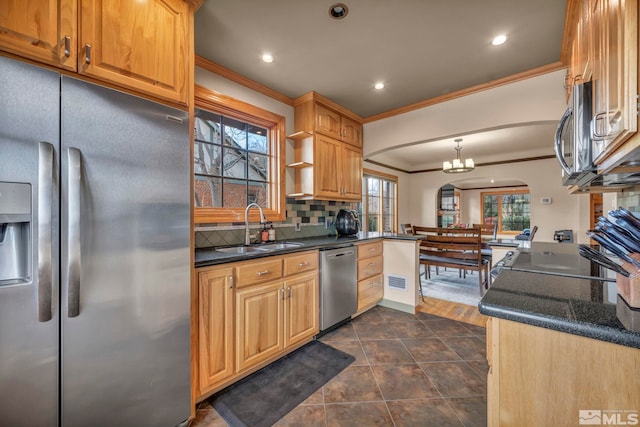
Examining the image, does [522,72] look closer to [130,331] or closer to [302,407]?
[302,407]

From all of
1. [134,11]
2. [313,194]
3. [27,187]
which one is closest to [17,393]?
[27,187]

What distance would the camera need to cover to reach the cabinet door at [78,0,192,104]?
1.12 m

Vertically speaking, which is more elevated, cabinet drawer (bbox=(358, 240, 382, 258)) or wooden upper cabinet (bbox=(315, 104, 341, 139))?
wooden upper cabinet (bbox=(315, 104, 341, 139))

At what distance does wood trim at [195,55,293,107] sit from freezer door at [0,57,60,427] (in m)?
1.27

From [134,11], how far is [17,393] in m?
1.70

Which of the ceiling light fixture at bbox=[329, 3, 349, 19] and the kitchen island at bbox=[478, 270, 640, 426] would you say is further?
the ceiling light fixture at bbox=[329, 3, 349, 19]

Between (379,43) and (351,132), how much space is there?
1376 millimetres

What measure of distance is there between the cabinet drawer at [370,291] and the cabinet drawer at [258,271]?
3.79ft

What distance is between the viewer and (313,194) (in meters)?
2.73

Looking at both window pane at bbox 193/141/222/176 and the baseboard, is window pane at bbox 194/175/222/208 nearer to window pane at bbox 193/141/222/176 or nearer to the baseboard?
window pane at bbox 193/141/222/176

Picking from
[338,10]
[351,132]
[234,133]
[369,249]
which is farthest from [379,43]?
[369,249]

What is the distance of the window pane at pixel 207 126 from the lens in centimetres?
219

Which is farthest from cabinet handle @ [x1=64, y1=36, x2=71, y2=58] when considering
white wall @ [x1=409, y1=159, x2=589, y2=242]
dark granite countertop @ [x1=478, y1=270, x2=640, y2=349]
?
white wall @ [x1=409, y1=159, x2=589, y2=242]

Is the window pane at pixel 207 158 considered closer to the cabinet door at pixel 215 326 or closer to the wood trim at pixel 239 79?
the wood trim at pixel 239 79
